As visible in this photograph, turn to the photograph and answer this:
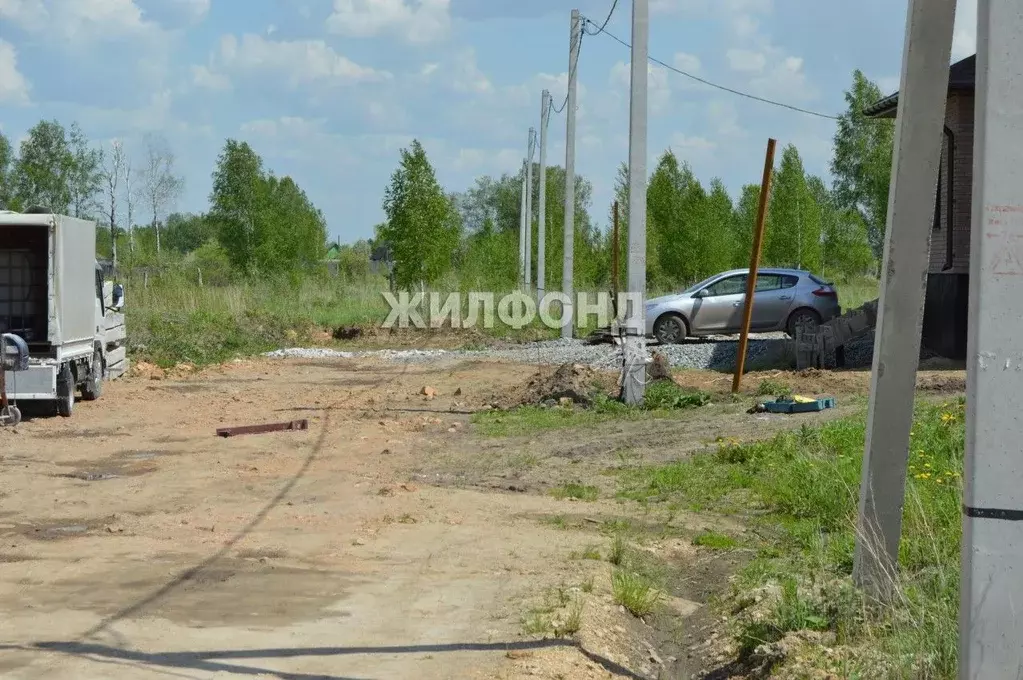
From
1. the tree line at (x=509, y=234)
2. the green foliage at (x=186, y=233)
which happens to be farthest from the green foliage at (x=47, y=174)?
the green foliage at (x=186, y=233)

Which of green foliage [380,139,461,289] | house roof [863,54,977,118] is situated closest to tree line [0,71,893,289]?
green foliage [380,139,461,289]

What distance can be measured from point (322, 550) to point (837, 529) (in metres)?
3.90

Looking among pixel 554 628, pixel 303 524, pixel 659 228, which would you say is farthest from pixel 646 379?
pixel 659 228

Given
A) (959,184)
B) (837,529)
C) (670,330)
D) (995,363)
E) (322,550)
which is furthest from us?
(670,330)

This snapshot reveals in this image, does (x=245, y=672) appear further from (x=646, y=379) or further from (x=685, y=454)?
(x=646, y=379)

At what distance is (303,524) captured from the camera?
1052 cm

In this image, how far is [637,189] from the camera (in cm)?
1758

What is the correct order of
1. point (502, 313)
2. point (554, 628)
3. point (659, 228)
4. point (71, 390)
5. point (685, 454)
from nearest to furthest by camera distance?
point (554, 628) → point (685, 454) → point (71, 390) → point (502, 313) → point (659, 228)

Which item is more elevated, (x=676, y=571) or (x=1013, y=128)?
(x=1013, y=128)

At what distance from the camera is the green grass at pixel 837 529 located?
6129 millimetres

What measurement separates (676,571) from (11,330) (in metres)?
14.1

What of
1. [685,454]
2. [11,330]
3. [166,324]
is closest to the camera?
[685,454]

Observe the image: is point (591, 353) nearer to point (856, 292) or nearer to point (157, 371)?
point (157, 371)

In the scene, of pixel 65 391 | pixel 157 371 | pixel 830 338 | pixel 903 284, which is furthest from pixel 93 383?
pixel 903 284
